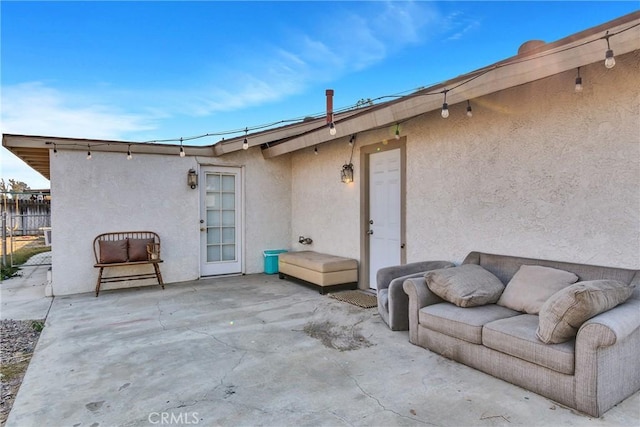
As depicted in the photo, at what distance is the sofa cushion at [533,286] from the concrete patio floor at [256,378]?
0.67 m

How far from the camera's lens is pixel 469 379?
2.65 meters

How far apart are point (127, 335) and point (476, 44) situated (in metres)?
6.43

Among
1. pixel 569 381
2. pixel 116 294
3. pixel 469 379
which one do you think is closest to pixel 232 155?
pixel 116 294

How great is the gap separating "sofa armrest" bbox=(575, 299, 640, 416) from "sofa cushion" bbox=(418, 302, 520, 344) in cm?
70

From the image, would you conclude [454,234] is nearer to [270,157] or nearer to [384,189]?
[384,189]

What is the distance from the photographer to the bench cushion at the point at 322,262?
5419 millimetres

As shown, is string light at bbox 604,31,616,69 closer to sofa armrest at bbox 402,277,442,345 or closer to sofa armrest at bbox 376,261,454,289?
sofa armrest at bbox 402,277,442,345

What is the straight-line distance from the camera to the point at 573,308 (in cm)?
223

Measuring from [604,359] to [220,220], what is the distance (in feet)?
19.6

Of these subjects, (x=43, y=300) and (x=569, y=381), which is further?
(x=43, y=300)

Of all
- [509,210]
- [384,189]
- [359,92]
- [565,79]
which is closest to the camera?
[565,79]

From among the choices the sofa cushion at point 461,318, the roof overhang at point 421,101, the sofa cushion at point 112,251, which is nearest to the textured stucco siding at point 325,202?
the roof overhang at point 421,101

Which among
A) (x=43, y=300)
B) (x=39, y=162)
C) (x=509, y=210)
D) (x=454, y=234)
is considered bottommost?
(x=43, y=300)

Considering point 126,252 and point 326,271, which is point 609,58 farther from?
point 126,252
